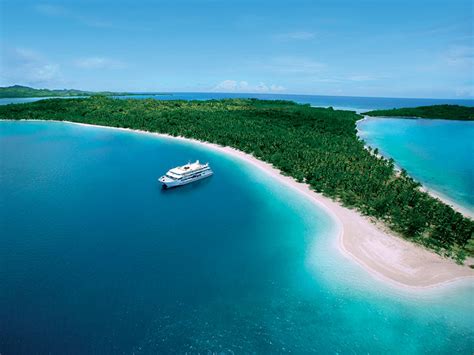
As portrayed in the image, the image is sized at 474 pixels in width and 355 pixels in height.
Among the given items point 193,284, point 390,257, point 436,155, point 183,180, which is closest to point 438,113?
point 436,155

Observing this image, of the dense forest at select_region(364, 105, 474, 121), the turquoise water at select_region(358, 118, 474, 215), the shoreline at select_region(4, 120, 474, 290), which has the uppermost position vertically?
the dense forest at select_region(364, 105, 474, 121)

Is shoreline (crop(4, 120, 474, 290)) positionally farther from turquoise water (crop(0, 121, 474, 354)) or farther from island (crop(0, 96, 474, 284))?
turquoise water (crop(0, 121, 474, 354))

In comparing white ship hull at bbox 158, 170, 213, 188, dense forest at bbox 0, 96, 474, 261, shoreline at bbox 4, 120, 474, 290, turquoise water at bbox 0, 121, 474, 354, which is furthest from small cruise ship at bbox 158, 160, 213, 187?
shoreline at bbox 4, 120, 474, 290

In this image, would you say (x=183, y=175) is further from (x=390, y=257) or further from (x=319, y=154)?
(x=390, y=257)

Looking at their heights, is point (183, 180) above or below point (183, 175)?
below

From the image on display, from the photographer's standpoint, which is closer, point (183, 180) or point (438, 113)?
point (183, 180)

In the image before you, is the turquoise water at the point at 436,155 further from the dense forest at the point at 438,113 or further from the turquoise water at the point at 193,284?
the dense forest at the point at 438,113
